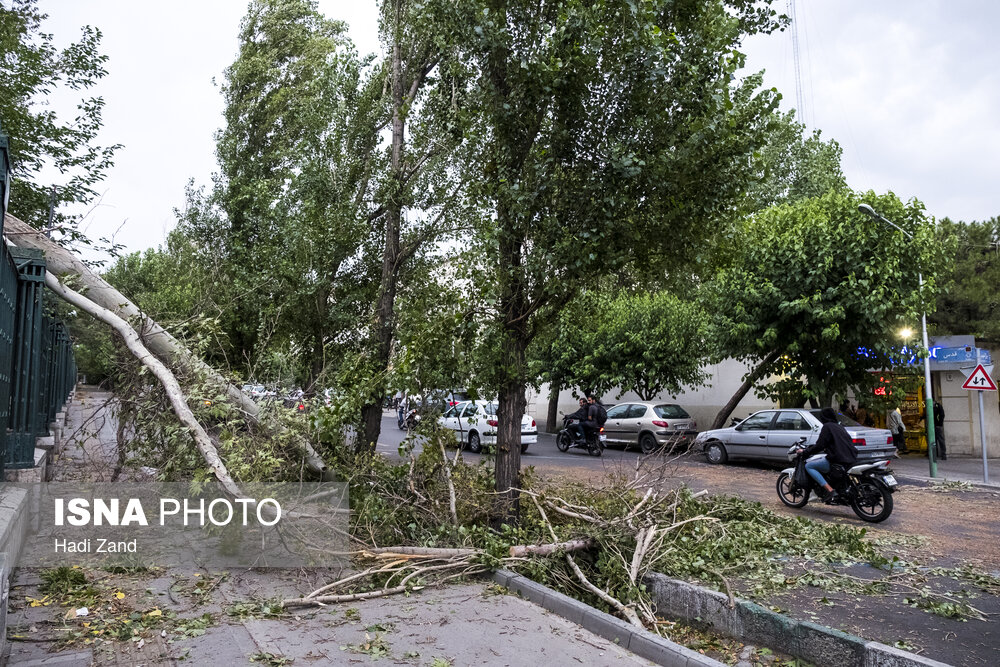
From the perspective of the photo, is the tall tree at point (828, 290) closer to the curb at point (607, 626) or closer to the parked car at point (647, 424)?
the parked car at point (647, 424)

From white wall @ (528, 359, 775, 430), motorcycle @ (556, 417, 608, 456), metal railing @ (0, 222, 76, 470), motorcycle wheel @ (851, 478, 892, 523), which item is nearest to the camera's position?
metal railing @ (0, 222, 76, 470)

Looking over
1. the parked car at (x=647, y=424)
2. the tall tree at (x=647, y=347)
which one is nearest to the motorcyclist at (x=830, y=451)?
the parked car at (x=647, y=424)

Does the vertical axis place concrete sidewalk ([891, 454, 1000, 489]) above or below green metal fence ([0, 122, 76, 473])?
below

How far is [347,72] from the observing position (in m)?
11.8

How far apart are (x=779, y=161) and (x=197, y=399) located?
81.7ft

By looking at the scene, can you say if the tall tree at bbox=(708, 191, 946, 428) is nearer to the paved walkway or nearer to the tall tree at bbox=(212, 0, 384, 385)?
the tall tree at bbox=(212, 0, 384, 385)

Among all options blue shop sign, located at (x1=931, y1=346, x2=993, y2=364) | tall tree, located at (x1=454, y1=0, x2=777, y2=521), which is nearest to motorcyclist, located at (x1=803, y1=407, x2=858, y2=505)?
tall tree, located at (x1=454, y1=0, x2=777, y2=521)

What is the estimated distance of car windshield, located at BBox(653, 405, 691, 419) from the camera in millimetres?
20984

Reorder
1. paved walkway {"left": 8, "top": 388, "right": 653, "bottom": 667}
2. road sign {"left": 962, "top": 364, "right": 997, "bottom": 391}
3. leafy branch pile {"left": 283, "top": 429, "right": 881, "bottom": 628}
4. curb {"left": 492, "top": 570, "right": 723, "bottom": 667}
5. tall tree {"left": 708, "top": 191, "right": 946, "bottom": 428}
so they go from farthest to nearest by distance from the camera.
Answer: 1. tall tree {"left": 708, "top": 191, "right": 946, "bottom": 428}
2. road sign {"left": 962, "top": 364, "right": 997, "bottom": 391}
3. leafy branch pile {"left": 283, "top": 429, "right": 881, "bottom": 628}
4. curb {"left": 492, "top": 570, "right": 723, "bottom": 667}
5. paved walkway {"left": 8, "top": 388, "right": 653, "bottom": 667}

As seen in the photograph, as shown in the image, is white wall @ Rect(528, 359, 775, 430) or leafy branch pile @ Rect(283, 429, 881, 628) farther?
white wall @ Rect(528, 359, 775, 430)

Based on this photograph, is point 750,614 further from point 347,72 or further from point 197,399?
point 347,72

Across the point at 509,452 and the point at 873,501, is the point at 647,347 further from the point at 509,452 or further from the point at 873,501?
the point at 509,452

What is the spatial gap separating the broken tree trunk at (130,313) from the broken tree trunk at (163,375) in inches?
6.4

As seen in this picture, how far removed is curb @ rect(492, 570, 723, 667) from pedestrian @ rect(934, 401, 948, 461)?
61.5ft
